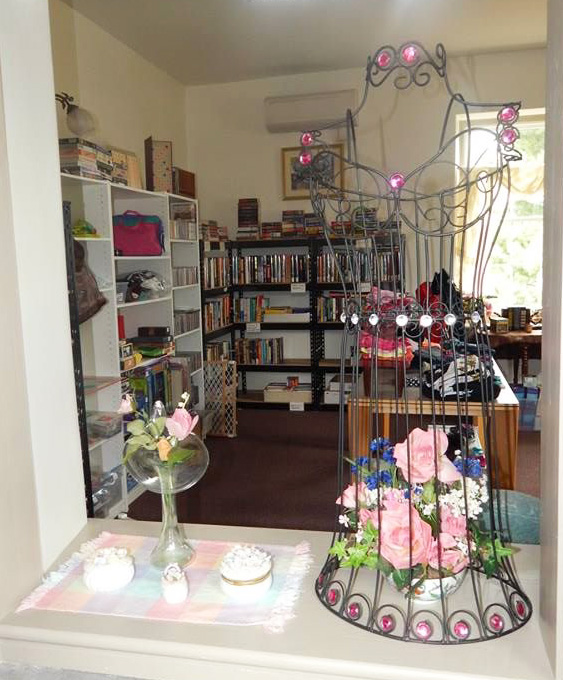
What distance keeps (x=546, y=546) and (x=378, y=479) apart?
10.8 inches

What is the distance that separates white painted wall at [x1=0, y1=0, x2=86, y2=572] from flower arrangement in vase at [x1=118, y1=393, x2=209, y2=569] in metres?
0.18

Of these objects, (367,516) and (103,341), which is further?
(103,341)

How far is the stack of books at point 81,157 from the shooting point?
3.21 meters

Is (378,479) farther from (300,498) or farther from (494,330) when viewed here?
(494,330)

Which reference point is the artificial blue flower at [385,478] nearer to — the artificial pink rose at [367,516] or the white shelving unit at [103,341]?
the artificial pink rose at [367,516]

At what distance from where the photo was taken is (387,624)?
102cm

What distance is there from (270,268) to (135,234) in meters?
1.65

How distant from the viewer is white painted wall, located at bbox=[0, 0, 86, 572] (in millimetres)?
1144

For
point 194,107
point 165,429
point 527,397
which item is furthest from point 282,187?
point 165,429

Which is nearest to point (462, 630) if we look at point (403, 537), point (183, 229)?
point (403, 537)

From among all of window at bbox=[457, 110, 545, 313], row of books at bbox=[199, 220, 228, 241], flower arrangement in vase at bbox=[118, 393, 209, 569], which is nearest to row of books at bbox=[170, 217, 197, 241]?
row of books at bbox=[199, 220, 228, 241]

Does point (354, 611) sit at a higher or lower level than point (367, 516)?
lower

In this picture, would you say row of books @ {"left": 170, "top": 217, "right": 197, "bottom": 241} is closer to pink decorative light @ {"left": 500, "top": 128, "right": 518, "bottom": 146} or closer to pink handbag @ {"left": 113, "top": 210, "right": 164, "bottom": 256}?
pink handbag @ {"left": 113, "top": 210, "right": 164, "bottom": 256}

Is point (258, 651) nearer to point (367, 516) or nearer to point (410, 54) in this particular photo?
point (367, 516)
